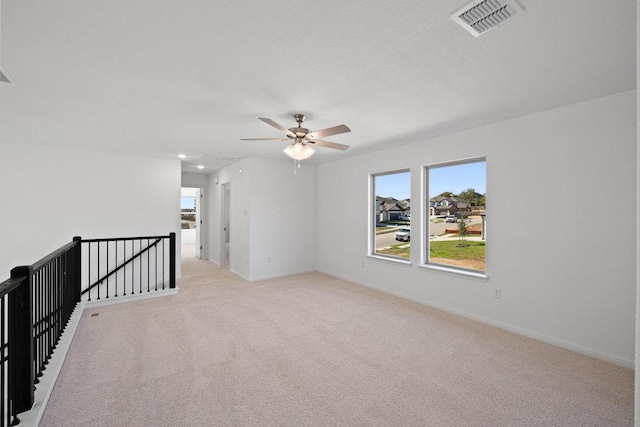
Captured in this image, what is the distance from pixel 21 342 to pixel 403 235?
188 inches

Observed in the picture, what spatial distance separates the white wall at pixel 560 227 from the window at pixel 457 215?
249mm

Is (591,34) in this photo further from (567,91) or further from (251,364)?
(251,364)

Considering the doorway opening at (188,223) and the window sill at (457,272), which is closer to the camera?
the window sill at (457,272)

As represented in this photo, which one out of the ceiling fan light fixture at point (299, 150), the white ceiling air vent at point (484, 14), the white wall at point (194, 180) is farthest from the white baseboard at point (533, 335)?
the white wall at point (194, 180)

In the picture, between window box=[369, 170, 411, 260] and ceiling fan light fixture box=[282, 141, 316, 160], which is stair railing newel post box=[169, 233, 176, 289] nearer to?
ceiling fan light fixture box=[282, 141, 316, 160]

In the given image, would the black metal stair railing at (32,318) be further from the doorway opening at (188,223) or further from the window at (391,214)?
the doorway opening at (188,223)

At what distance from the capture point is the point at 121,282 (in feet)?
18.3

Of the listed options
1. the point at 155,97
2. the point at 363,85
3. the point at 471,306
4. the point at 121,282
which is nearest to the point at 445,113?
the point at 363,85

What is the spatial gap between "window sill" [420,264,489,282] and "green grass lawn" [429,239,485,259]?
206mm

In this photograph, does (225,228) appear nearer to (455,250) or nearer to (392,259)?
(392,259)

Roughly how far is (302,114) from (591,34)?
2344mm

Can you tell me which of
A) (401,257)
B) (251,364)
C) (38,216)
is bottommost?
(251,364)

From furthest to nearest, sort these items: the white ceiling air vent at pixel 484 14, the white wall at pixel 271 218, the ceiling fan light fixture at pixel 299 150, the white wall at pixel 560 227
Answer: the white wall at pixel 271 218 < the ceiling fan light fixture at pixel 299 150 < the white wall at pixel 560 227 < the white ceiling air vent at pixel 484 14

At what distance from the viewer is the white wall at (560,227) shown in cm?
269
